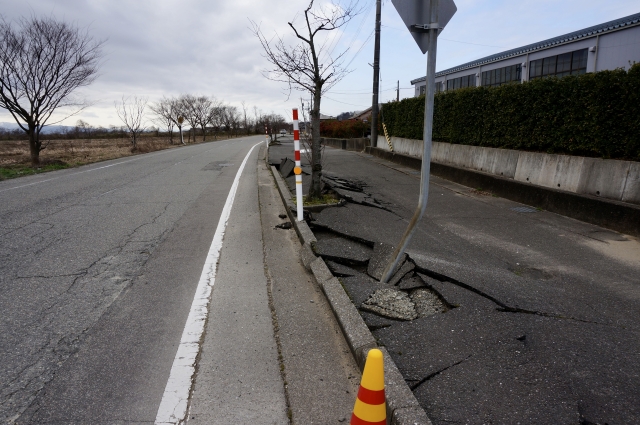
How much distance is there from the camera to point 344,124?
36.4m

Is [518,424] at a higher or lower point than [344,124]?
lower

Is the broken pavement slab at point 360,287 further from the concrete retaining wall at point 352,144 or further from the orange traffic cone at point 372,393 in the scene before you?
the concrete retaining wall at point 352,144

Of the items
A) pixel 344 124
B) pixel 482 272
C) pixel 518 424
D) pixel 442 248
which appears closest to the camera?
pixel 518 424

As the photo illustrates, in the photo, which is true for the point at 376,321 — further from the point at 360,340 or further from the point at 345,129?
the point at 345,129

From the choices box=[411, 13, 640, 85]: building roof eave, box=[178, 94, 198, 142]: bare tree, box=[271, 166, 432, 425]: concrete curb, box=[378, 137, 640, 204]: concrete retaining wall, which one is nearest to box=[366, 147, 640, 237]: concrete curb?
box=[378, 137, 640, 204]: concrete retaining wall

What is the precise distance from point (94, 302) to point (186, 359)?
4.99ft

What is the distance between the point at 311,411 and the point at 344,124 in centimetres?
3501

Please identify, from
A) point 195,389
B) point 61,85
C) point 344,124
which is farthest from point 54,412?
point 344,124

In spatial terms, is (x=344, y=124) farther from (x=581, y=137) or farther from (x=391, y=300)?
(x=391, y=300)

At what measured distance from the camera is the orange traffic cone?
6.32 ft

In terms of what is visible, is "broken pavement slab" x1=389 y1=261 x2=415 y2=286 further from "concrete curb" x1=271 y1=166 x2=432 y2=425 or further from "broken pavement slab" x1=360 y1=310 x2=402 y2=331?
"broken pavement slab" x1=360 y1=310 x2=402 y2=331

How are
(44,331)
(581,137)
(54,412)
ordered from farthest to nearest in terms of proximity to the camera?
(581,137), (44,331), (54,412)

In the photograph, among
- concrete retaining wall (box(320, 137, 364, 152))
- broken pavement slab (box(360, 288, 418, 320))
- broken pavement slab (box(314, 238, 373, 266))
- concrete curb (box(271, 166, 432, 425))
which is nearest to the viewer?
concrete curb (box(271, 166, 432, 425))

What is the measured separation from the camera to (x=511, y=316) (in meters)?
3.56
